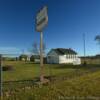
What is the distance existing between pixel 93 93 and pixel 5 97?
9.89ft

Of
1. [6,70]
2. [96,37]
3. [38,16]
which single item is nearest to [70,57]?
[96,37]

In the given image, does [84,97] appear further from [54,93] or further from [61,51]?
[61,51]

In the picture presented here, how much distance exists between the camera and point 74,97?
24.1ft

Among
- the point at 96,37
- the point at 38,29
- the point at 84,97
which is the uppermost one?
the point at 96,37

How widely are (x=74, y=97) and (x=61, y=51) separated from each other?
6165 centimetres

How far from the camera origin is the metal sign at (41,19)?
31.3ft

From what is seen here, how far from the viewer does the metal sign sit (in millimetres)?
9545

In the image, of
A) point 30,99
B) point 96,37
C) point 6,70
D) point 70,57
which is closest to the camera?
point 30,99

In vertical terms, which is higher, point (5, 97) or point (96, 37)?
point (96, 37)

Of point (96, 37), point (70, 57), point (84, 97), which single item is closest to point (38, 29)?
point (84, 97)

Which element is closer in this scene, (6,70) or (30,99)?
(30,99)

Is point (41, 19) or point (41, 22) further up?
point (41, 19)

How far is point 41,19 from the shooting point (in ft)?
32.6

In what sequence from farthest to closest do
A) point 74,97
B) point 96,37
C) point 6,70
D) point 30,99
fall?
point 96,37 < point 6,70 < point 74,97 < point 30,99
